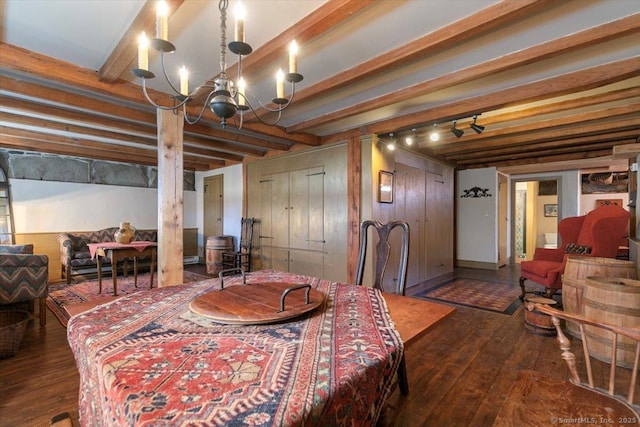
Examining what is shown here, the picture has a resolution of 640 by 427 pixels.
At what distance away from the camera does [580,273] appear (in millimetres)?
2818

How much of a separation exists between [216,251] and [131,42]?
14.1ft

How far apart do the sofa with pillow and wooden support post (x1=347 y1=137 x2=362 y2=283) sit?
149 inches

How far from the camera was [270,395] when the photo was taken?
0.63 m

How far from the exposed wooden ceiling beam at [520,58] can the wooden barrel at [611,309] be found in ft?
5.81

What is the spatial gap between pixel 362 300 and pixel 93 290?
4.74 meters

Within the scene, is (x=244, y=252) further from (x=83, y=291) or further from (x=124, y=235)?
(x=83, y=291)

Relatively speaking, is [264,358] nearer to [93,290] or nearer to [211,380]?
[211,380]

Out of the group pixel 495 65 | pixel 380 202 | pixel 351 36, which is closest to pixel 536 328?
pixel 380 202

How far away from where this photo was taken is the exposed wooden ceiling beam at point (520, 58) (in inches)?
74.2

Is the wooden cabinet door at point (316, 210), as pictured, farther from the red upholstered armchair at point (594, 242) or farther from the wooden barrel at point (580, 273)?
the wooden barrel at point (580, 273)

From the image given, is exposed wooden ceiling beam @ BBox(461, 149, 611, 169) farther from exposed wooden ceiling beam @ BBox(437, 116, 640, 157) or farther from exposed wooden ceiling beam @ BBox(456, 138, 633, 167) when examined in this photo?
exposed wooden ceiling beam @ BBox(437, 116, 640, 157)

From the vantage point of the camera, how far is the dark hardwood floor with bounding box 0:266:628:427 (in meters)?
1.77

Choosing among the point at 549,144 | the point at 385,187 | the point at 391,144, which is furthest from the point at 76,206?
the point at 549,144

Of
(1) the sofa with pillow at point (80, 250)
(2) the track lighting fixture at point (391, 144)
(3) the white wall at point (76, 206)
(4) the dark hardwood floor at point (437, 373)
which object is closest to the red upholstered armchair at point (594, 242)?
(4) the dark hardwood floor at point (437, 373)
